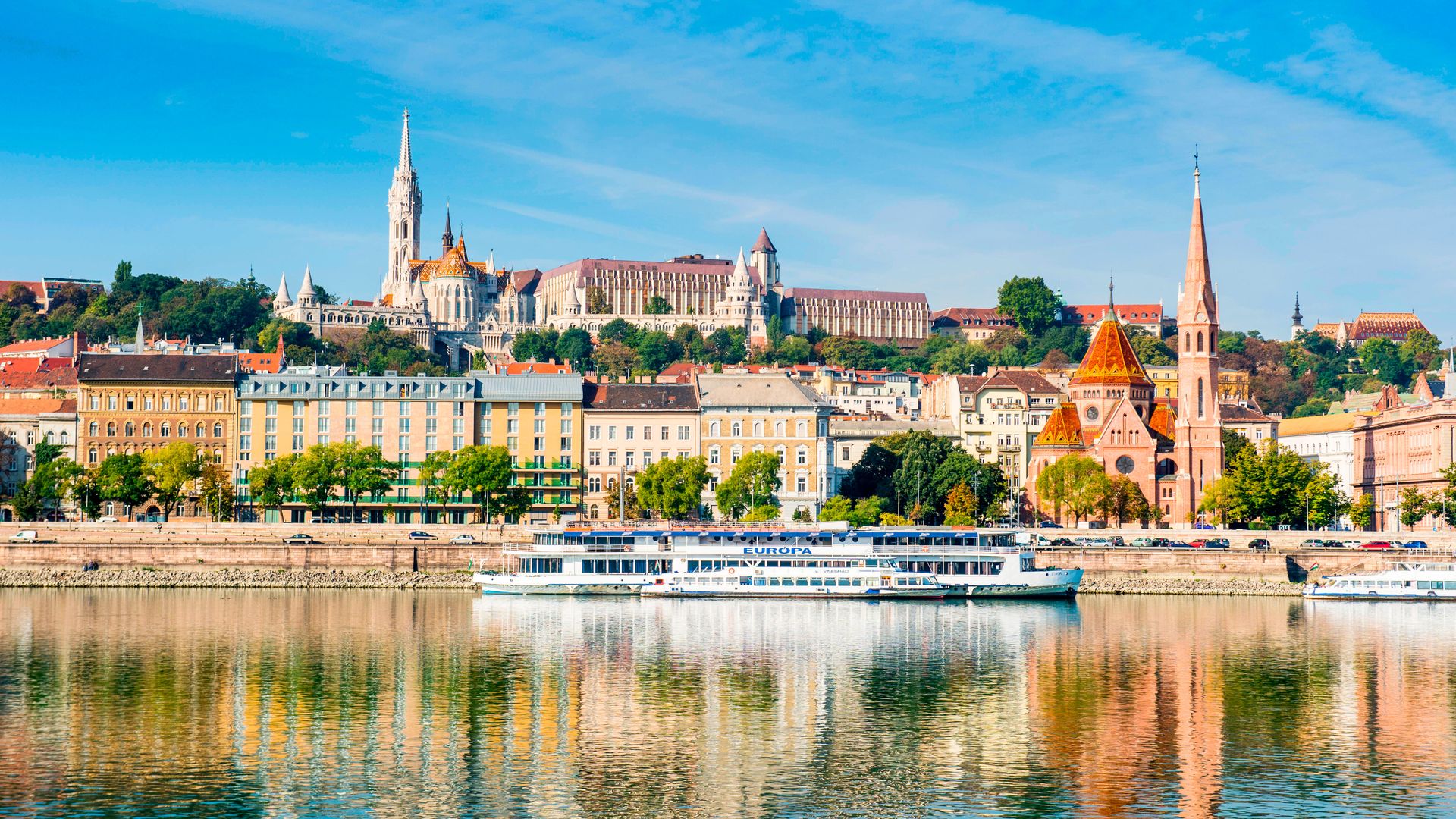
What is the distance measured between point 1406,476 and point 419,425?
191 ft

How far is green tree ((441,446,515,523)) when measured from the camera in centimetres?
9212

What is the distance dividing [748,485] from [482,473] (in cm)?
1340

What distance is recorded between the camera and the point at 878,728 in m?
39.2

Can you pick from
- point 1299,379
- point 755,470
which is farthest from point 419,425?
point 1299,379

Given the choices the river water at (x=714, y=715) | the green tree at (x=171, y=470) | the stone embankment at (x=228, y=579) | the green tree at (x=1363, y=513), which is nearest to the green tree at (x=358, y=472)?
the green tree at (x=171, y=470)

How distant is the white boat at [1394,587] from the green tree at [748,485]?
28626 millimetres

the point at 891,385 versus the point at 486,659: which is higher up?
the point at 891,385

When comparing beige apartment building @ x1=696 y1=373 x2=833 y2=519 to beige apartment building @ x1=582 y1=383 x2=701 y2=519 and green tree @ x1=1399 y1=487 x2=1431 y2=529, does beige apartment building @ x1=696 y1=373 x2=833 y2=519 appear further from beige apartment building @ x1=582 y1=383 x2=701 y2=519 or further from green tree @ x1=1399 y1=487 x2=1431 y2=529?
green tree @ x1=1399 y1=487 x2=1431 y2=529

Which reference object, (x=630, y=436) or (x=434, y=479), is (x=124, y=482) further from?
(x=630, y=436)

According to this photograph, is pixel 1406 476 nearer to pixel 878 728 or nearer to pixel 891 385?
pixel 891 385

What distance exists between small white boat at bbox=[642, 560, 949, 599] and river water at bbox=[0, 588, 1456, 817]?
9.18 metres

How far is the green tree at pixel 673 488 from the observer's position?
90750 mm

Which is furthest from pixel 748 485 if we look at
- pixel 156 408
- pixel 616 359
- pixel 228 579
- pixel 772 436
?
pixel 616 359

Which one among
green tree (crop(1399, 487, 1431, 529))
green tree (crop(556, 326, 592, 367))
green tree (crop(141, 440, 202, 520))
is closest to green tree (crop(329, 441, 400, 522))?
green tree (crop(141, 440, 202, 520))
